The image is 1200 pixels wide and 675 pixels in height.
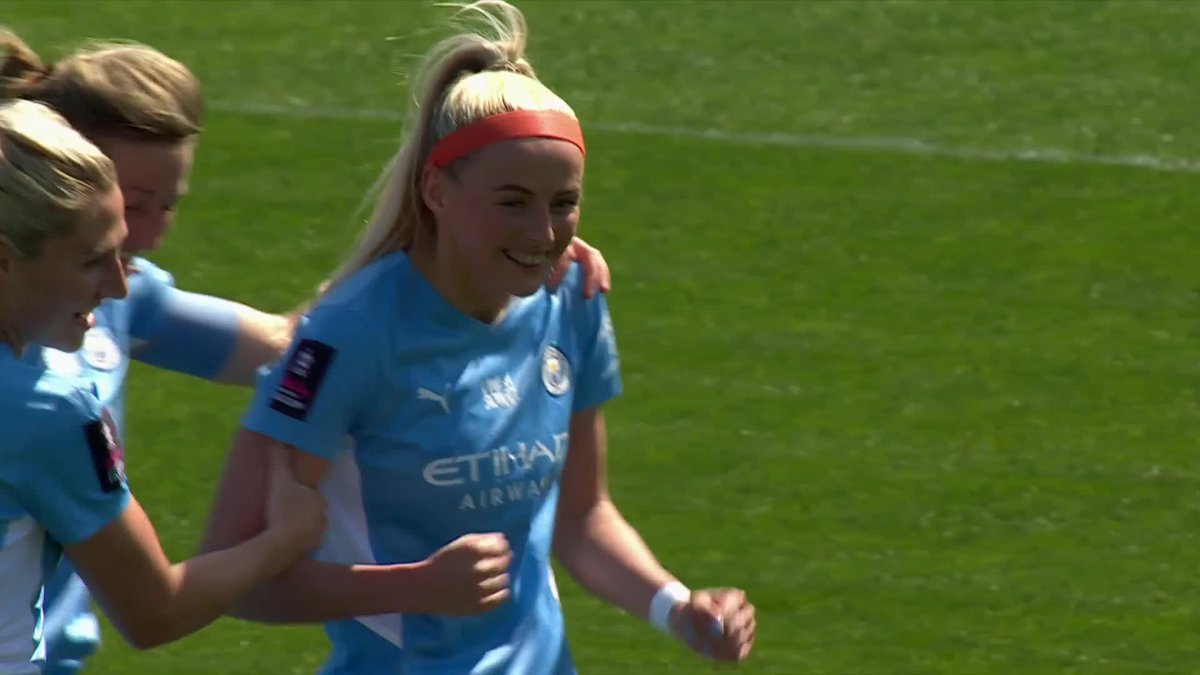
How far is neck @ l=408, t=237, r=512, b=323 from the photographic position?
3.40m

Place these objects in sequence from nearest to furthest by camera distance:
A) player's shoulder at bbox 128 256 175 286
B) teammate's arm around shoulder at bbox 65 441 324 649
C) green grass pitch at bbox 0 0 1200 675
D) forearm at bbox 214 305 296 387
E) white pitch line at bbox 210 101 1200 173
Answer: teammate's arm around shoulder at bbox 65 441 324 649 → player's shoulder at bbox 128 256 175 286 → forearm at bbox 214 305 296 387 → green grass pitch at bbox 0 0 1200 675 → white pitch line at bbox 210 101 1200 173

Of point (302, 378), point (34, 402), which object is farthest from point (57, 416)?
point (302, 378)

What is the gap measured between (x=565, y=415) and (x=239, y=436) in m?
0.48

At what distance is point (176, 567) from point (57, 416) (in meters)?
0.29

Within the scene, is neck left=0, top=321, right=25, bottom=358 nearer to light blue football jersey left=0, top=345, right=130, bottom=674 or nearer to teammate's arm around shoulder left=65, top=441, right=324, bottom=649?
light blue football jersey left=0, top=345, right=130, bottom=674

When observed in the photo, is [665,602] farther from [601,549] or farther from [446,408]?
[446,408]

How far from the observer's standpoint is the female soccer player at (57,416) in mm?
2934

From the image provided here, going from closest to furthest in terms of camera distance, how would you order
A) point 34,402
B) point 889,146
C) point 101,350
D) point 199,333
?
point 34,402, point 101,350, point 199,333, point 889,146

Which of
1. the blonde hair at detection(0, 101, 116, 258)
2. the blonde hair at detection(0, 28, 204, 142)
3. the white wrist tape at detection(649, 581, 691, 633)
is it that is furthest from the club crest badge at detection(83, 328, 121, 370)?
the white wrist tape at detection(649, 581, 691, 633)

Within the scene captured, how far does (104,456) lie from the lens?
2990mm

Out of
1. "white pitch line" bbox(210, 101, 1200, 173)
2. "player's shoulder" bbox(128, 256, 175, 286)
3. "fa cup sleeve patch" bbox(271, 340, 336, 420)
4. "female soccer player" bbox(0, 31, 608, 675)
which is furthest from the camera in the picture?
"white pitch line" bbox(210, 101, 1200, 173)

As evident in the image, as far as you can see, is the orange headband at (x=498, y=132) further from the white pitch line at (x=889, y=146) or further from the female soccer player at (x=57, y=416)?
the white pitch line at (x=889, y=146)

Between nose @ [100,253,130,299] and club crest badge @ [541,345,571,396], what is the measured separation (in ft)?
2.30

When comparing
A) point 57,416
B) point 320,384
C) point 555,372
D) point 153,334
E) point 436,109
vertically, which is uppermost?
point 436,109
